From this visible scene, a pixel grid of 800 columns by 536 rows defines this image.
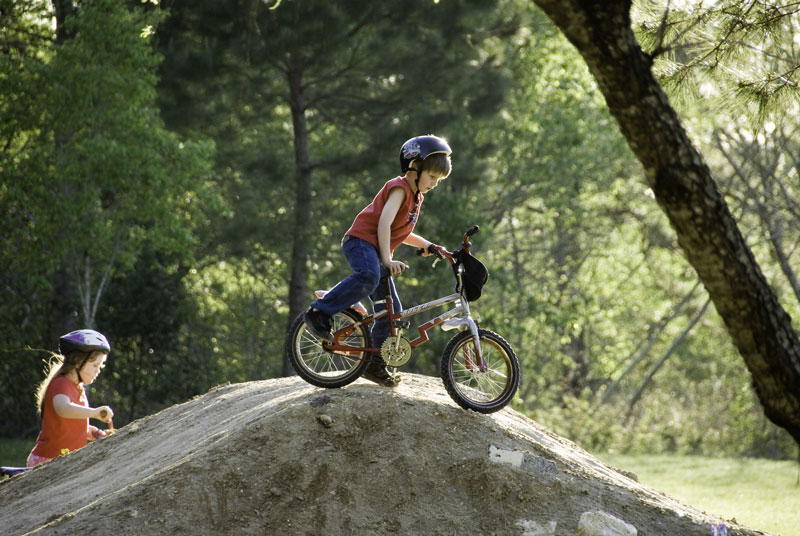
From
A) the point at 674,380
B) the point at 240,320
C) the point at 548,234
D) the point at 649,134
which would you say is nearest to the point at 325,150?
the point at 240,320

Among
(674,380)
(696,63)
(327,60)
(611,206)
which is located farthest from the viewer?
(674,380)

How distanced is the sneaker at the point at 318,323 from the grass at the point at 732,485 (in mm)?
3615

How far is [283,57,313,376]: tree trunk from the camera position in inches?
720

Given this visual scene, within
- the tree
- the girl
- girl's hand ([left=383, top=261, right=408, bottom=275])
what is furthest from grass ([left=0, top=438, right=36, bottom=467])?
girl's hand ([left=383, top=261, right=408, bottom=275])

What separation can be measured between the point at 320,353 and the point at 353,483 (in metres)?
1.09

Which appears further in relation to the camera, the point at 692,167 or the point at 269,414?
the point at 269,414

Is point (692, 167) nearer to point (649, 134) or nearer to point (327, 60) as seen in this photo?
point (649, 134)

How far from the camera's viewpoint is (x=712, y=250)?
179 inches

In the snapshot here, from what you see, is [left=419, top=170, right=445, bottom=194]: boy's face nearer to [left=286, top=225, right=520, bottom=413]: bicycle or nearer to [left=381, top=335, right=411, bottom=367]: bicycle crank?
[left=286, top=225, right=520, bottom=413]: bicycle

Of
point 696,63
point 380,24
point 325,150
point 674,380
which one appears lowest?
point 674,380

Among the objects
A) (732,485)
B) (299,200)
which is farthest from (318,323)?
(299,200)

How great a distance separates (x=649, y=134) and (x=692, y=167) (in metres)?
0.26

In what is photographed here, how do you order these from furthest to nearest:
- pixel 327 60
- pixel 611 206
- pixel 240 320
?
pixel 611 206 → pixel 240 320 → pixel 327 60

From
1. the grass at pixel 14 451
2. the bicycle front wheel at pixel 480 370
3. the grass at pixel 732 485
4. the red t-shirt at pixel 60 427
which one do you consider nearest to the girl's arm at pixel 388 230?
the bicycle front wheel at pixel 480 370
